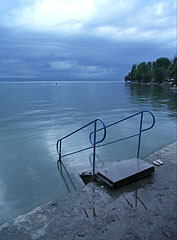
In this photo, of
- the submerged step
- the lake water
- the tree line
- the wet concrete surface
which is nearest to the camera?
the wet concrete surface

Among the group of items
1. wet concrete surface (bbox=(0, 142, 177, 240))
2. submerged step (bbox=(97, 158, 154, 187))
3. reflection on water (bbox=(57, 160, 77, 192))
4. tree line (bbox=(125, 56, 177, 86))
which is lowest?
reflection on water (bbox=(57, 160, 77, 192))

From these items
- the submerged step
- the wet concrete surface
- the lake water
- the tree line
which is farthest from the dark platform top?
the tree line

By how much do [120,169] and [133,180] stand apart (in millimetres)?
341

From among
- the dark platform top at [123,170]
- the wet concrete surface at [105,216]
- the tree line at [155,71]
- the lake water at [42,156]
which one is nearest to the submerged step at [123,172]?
the dark platform top at [123,170]

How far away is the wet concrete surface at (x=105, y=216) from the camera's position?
102 inches

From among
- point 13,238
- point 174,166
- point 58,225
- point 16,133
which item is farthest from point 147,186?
point 16,133

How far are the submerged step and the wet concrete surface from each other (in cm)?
13

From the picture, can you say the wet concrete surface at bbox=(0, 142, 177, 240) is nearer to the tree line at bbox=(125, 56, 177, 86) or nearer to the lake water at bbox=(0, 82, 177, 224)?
the lake water at bbox=(0, 82, 177, 224)

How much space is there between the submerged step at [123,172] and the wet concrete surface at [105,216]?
13 centimetres

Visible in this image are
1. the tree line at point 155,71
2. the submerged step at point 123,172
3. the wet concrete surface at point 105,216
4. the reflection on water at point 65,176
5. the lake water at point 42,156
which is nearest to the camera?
the wet concrete surface at point 105,216

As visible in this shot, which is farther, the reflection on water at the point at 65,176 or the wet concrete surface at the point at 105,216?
the reflection on water at the point at 65,176

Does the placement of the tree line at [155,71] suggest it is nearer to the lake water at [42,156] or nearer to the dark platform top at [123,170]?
the lake water at [42,156]

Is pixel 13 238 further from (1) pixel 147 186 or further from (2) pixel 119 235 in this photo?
(1) pixel 147 186

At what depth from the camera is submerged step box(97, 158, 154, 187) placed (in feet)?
12.1
